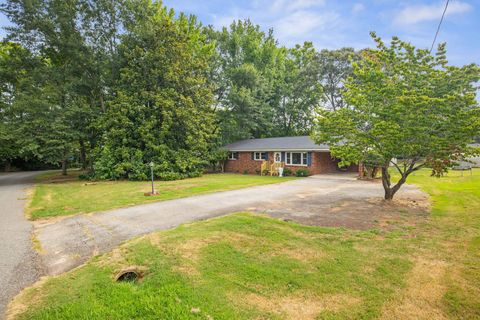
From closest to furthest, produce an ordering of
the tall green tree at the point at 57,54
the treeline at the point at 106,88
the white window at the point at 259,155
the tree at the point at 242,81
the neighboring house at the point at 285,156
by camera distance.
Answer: the tall green tree at the point at 57,54 < the treeline at the point at 106,88 < the neighboring house at the point at 285,156 < the white window at the point at 259,155 < the tree at the point at 242,81

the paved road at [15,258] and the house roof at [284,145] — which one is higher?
the house roof at [284,145]

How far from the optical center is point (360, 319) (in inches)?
110

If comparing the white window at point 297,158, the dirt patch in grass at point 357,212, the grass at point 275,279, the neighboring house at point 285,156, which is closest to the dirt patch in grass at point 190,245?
the grass at point 275,279

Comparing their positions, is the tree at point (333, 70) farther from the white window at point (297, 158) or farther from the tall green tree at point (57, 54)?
the tall green tree at point (57, 54)

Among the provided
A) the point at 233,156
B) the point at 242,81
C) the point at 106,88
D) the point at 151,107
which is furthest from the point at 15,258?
the point at 242,81

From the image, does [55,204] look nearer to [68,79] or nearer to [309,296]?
[309,296]

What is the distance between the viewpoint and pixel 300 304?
3.05 m

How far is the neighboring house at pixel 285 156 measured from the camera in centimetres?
1919

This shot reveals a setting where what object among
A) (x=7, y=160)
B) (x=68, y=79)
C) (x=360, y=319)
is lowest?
(x=360, y=319)

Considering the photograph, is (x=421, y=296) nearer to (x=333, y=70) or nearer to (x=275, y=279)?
(x=275, y=279)

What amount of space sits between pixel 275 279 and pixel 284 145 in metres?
17.7

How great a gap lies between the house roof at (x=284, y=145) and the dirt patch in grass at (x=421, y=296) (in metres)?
13.8

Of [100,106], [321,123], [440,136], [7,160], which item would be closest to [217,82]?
[100,106]

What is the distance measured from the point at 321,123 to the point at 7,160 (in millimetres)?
38924
